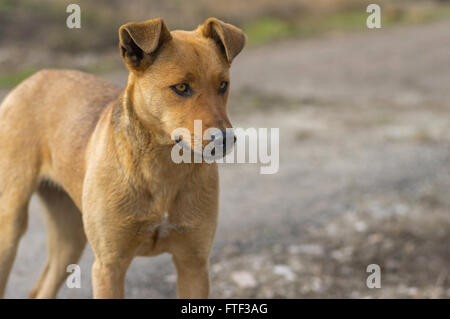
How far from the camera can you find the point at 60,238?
4.91 m

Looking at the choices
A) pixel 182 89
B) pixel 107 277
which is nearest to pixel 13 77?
pixel 107 277

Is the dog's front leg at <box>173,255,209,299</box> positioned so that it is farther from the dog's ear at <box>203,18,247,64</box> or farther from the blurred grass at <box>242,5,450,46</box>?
the blurred grass at <box>242,5,450,46</box>

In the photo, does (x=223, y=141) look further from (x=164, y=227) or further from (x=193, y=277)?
(x=193, y=277)

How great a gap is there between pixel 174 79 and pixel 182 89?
7cm

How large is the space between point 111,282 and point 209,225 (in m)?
0.66

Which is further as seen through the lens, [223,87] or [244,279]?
[244,279]

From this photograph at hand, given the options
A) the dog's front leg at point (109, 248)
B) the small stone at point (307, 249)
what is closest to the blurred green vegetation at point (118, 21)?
the small stone at point (307, 249)

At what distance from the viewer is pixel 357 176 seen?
815cm

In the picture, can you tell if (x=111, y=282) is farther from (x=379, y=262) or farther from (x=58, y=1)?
(x=58, y=1)

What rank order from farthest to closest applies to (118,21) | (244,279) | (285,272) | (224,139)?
(118,21) → (285,272) → (244,279) → (224,139)

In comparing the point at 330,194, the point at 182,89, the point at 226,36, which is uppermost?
the point at 330,194

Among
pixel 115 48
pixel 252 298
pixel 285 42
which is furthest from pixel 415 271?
pixel 285 42

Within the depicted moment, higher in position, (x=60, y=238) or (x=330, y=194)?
(x=330, y=194)

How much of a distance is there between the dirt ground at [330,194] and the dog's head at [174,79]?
7.55ft
